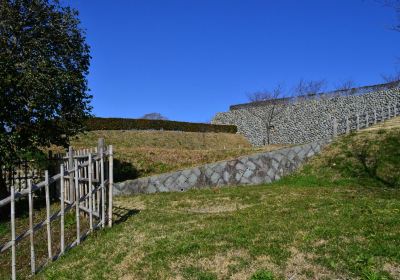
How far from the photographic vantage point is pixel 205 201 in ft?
38.1

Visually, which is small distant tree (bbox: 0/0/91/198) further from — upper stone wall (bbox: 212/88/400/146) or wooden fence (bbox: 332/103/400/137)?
upper stone wall (bbox: 212/88/400/146)

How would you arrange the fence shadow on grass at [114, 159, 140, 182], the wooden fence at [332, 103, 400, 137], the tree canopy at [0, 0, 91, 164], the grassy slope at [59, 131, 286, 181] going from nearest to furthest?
the tree canopy at [0, 0, 91, 164] < the fence shadow on grass at [114, 159, 140, 182] < the grassy slope at [59, 131, 286, 181] < the wooden fence at [332, 103, 400, 137]

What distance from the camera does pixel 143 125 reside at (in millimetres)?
34781

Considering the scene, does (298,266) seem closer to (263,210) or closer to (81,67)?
(263,210)

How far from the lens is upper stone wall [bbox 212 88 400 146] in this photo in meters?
34.3

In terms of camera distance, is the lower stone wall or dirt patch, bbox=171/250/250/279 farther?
the lower stone wall

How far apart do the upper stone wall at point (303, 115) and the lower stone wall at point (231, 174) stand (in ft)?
53.2

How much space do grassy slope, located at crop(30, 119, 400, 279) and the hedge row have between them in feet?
68.0

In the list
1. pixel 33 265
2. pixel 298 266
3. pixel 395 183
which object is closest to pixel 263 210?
pixel 298 266

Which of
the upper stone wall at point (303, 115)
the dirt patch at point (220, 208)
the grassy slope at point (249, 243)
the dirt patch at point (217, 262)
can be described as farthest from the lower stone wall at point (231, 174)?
the upper stone wall at point (303, 115)

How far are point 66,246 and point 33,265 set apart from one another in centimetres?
108

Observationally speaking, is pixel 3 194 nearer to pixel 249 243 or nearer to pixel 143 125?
pixel 249 243

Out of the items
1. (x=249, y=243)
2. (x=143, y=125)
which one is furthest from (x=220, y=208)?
(x=143, y=125)

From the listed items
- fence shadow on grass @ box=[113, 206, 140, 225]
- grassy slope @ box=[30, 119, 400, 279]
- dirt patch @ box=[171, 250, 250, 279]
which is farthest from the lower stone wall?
dirt patch @ box=[171, 250, 250, 279]
